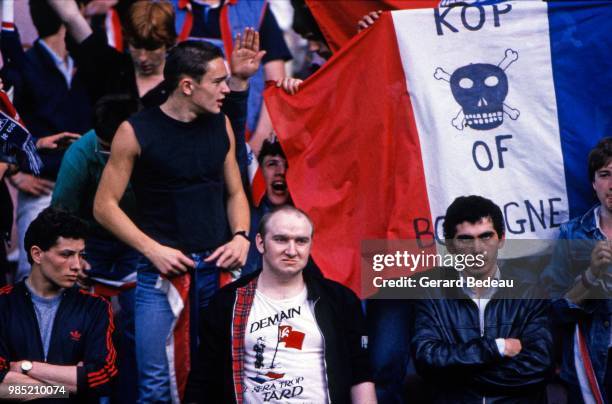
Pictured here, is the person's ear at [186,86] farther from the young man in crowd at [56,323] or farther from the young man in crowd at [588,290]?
the young man in crowd at [588,290]

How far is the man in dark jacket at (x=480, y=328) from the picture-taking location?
217 inches

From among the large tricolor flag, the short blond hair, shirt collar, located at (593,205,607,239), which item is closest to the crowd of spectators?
shirt collar, located at (593,205,607,239)

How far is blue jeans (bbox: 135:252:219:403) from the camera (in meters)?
5.75

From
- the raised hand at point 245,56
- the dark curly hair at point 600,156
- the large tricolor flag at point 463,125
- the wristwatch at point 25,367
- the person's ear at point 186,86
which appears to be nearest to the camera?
the wristwatch at point 25,367

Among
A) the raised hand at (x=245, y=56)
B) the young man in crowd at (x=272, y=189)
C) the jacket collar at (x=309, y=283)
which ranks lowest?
the jacket collar at (x=309, y=283)

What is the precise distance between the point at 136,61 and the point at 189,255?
1525 millimetres

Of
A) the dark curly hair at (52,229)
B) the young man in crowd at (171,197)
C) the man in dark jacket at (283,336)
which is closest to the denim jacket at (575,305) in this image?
the man in dark jacket at (283,336)

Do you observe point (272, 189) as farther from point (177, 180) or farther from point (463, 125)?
point (463, 125)

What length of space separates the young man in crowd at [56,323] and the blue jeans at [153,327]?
0.17m

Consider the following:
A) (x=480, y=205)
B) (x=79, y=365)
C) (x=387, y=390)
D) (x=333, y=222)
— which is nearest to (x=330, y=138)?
(x=333, y=222)

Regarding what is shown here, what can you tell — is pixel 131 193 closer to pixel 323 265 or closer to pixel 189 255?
pixel 189 255

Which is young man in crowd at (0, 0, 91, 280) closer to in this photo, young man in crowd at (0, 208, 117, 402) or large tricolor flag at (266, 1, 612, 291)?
young man in crowd at (0, 208, 117, 402)

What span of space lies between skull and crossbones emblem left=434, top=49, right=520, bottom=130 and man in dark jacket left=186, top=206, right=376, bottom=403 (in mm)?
1078

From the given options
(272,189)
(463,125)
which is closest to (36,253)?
(272,189)
